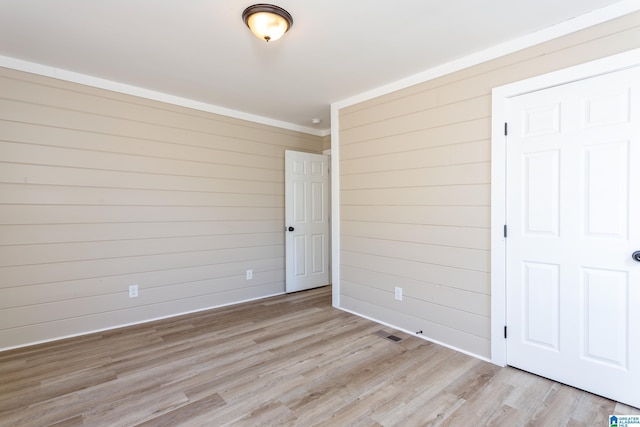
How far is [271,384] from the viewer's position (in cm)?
222

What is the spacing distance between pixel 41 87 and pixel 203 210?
1.86m

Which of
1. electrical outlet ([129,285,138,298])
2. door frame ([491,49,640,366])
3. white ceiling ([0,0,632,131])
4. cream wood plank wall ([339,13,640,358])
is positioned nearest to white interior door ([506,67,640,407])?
door frame ([491,49,640,366])

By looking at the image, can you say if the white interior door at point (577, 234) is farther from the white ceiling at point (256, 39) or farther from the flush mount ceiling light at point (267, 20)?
the flush mount ceiling light at point (267, 20)

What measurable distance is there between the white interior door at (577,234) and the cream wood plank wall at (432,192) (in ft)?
0.71

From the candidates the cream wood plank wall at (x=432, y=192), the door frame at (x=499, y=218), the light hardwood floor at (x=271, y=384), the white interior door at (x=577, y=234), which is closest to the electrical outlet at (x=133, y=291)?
the light hardwood floor at (x=271, y=384)

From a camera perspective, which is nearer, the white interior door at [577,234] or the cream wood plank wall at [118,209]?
the white interior door at [577,234]

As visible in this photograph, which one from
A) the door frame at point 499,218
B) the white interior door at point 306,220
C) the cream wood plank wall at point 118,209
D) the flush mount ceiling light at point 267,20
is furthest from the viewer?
the white interior door at point 306,220

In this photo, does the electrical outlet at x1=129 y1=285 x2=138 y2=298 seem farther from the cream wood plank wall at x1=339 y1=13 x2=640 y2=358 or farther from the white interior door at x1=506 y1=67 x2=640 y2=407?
the white interior door at x1=506 y1=67 x2=640 y2=407

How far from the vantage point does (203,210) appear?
3834 millimetres

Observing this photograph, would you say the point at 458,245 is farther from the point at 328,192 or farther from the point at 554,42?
the point at 328,192

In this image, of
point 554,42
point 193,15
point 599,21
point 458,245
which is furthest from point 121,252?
point 599,21

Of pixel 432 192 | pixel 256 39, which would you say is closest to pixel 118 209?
pixel 256 39

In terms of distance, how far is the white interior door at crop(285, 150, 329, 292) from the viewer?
180 inches

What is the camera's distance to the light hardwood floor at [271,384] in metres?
1.87
